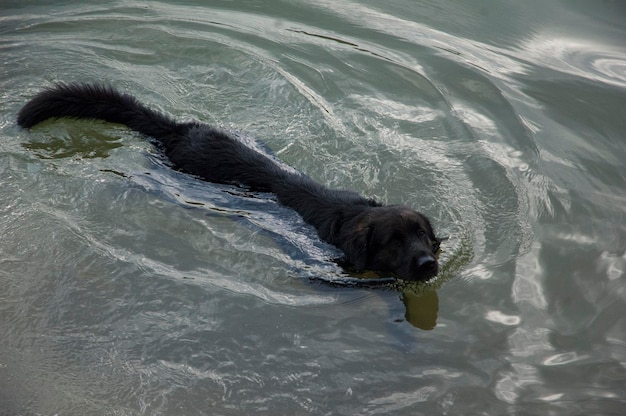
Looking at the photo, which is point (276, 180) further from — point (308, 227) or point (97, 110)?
point (97, 110)

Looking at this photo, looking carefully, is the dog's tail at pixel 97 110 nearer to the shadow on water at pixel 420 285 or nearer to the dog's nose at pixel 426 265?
the shadow on water at pixel 420 285

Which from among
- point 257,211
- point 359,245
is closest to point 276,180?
point 257,211

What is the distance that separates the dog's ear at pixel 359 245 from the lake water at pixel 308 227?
21 centimetres

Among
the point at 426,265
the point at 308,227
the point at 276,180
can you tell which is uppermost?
the point at 276,180

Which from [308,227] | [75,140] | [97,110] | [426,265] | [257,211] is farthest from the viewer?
[75,140]

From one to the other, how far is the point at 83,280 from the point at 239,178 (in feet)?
5.78

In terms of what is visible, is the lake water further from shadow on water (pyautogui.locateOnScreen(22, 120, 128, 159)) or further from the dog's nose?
the dog's nose

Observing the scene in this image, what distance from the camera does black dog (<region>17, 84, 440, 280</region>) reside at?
226 inches

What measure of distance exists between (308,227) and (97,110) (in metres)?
2.55

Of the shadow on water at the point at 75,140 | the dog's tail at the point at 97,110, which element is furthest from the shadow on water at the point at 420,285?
the shadow on water at the point at 75,140

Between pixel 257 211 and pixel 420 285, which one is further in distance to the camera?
pixel 257 211

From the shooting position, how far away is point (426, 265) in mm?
5492

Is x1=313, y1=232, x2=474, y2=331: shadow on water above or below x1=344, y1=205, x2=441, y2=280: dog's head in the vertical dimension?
below

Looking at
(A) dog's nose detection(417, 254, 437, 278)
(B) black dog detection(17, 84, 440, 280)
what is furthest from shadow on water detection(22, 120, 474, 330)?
(A) dog's nose detection(417, 254, 437, 278)
